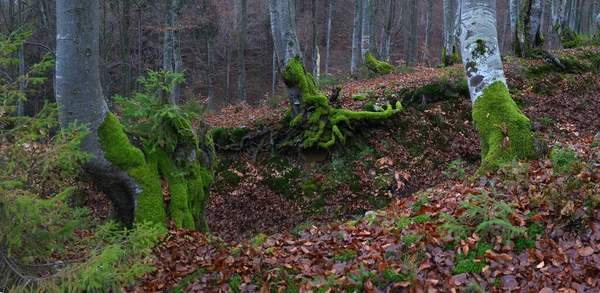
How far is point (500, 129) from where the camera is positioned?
19.7ft

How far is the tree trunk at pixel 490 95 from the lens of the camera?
19.3ft

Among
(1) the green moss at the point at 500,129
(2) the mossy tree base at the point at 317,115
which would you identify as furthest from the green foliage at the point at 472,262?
(2) the mossy tree base at the point at 317,115

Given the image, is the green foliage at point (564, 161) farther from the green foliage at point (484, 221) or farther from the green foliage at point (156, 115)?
the green foliage at point (156, 115)

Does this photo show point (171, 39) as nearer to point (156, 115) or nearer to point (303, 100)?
point (303, 100)

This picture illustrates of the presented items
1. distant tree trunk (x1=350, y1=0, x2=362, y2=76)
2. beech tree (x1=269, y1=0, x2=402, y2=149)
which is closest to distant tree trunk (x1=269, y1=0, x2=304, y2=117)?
beech tree (x1=269, y1=0, x2=402, y2=149)

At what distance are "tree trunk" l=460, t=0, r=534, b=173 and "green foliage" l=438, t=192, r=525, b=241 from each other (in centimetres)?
146

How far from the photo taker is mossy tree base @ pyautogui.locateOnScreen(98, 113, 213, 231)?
18.6ft

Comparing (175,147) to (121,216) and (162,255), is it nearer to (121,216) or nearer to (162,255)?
(121,216)

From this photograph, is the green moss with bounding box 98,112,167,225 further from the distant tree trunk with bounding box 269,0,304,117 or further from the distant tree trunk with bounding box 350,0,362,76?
the distant tree trunk with bounding box 350,0,362,76

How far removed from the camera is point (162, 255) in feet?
16.9

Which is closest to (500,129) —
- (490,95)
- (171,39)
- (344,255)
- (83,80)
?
(490,95)

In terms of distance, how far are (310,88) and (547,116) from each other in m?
6.62

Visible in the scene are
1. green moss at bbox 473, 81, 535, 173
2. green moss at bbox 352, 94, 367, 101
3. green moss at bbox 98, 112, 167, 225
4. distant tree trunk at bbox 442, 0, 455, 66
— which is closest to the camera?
green moss at bbox 98, 112, 167, 225

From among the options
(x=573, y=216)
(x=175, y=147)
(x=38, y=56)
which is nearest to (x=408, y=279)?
(x=573, y=216)
